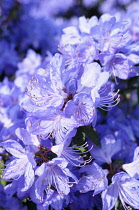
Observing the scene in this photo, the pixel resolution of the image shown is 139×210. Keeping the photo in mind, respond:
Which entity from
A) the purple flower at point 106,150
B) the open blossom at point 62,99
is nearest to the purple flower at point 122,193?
the purple flower at point 106,150

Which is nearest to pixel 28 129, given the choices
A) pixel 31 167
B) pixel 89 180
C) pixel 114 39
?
pixel 31 167

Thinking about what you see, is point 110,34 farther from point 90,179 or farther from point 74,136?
point 90,179

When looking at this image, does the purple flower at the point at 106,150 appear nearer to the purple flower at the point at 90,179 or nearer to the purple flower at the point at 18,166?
the purple flower at the point at 90,179

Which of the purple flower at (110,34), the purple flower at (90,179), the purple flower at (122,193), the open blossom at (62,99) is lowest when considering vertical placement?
the purple flower at (122,193)

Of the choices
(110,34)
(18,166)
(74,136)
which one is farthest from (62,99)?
(110,34)

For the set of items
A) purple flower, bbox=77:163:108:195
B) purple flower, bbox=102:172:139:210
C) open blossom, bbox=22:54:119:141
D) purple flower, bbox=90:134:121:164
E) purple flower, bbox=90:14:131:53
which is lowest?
purple flower, bbox=102:172:139:210

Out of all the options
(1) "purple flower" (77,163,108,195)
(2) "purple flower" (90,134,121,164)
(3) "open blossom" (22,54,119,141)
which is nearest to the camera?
(3) "open blossom" (22,54,119,141)

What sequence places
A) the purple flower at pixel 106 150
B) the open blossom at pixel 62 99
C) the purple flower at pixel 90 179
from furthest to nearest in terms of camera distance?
1. the purple flower at pixel 106 150
2. the purple flower at pixel 90 179
3. the open blossom at pixel 62 99

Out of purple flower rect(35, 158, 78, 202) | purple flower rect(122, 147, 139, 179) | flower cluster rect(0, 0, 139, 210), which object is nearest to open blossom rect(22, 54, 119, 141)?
flower cluster rect(0, 0, 139, 210)

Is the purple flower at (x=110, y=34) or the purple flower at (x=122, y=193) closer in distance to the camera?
the purple flower at (x=122, y=193)

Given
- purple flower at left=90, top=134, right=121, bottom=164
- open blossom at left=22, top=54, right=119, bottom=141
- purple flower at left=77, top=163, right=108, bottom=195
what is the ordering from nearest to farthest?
open blossom at left=22, top=54, right=119, bottom=141
purple flower at left=77, top=163, right=108, bottom=195
purple flower at left=90, top=134, right=121, bottom=164

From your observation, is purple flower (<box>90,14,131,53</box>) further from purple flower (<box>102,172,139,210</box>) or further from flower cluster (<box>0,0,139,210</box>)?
purple flower (<box>102,172,139,210</box>)
